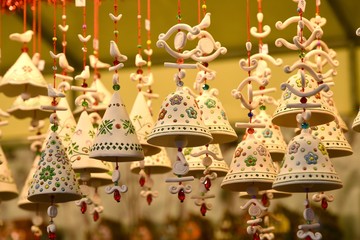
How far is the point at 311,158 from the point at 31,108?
5.63 feet

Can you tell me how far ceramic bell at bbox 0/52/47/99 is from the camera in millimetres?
5449

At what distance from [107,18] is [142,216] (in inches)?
44.7

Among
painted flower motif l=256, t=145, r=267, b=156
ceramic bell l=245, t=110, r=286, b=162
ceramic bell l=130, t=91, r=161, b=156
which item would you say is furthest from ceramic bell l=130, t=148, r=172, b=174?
painted flower motif l=256, t=145, r=267, b=156

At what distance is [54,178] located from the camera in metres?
4.74

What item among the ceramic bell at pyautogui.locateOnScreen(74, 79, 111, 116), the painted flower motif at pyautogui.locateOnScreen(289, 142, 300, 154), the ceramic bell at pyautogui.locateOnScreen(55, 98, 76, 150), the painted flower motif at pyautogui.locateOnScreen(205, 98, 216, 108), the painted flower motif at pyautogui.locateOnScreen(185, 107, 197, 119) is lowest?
the painted flower motif at pyautogui.locateOnScreen(289, 142, 300, 154)

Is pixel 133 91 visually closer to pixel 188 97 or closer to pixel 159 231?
pixel 159 231

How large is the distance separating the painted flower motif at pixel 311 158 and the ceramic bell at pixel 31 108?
1676 millimetres

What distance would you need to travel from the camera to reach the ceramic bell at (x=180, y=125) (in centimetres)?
446

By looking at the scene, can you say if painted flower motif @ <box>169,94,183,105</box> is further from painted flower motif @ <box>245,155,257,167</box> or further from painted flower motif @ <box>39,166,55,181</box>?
painted flower motif @ <box>39,166,55,181</box>

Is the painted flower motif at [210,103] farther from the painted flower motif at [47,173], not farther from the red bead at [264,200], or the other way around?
the painted flower motif at [47,173]

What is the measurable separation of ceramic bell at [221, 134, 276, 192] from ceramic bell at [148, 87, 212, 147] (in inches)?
10.1

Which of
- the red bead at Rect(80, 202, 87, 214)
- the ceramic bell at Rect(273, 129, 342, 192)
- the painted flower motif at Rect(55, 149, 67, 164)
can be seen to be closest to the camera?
the ceramic bell at Rect(273, 129, 342, 192)

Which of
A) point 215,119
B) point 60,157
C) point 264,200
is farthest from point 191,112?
point 264,200

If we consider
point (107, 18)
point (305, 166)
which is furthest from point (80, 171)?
point (107, 18)
